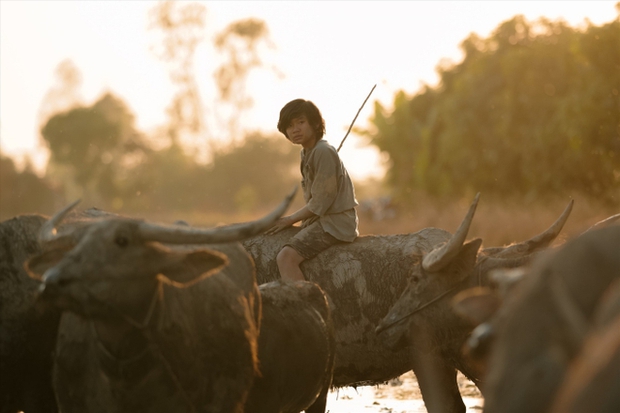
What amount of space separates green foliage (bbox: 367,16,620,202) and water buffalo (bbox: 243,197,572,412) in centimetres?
1358

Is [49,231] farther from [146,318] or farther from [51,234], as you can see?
[146,318]

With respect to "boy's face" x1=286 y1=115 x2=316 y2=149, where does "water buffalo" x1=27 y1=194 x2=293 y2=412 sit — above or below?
below

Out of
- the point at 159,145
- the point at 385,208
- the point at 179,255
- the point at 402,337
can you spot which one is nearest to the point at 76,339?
the point at 179,255

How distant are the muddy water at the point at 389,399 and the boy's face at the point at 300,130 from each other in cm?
205

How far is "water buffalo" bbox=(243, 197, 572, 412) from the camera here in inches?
270

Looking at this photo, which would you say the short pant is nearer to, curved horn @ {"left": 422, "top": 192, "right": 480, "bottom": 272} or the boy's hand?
the boy's hand

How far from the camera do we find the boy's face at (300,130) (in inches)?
304

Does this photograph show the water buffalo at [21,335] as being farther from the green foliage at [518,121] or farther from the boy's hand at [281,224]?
the green foliage at [518,121]

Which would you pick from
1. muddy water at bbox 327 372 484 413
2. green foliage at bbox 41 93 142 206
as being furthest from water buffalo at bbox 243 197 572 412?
green foliage at bbox 41 93 142 206

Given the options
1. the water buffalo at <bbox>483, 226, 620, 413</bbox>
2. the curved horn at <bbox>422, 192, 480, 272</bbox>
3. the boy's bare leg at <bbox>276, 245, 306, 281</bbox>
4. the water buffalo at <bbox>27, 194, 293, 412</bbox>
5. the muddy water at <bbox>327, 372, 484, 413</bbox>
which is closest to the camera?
the water buffalo at <bbox>483, 226, 620, 413</bbox>

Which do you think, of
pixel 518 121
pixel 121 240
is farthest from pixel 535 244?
pixel 518 121

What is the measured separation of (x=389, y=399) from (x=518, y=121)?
24.3m

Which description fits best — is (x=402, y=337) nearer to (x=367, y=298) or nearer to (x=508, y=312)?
(x=367, y=298)

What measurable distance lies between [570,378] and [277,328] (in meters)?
3.64
